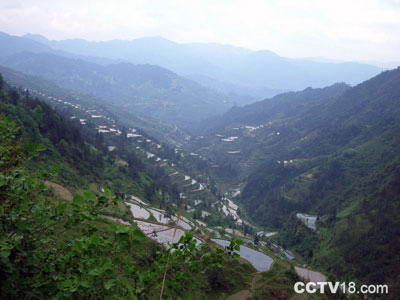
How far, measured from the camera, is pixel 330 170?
78.2m

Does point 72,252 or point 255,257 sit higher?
point 72,252

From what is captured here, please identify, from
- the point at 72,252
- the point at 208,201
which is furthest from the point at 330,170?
the point at 72,252

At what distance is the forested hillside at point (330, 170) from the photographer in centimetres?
4700

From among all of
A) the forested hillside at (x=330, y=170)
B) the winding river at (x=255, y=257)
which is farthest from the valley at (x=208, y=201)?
the forested hillside at (x=330, y=170)

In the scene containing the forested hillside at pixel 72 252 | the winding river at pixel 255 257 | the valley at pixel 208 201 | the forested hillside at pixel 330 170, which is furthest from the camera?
the forested hillside at pixel 330 170

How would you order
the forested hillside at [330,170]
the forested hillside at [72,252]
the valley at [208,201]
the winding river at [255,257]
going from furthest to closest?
the forested hillside at [330,170], the winding river at [255,257], the valley at [208,201], the forested hillside at [72,252]

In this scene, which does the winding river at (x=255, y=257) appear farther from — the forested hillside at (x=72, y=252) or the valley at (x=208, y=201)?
the forested hillside at (x=72, y=252)

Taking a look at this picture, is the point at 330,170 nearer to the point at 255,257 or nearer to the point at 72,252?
the point at 255,257

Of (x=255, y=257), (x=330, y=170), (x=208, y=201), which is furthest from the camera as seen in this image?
(x=330, y=170)

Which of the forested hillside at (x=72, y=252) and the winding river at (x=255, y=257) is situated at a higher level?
the forested hillside at (x=72, y=252)

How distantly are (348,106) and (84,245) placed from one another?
13129 centimetres

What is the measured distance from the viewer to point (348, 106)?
12125 centimetres

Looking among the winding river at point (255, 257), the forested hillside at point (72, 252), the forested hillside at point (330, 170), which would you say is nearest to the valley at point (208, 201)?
the forested hillside at point (72, 252)

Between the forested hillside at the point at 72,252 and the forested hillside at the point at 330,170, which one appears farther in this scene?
the forested hillside at the point at 330,170
